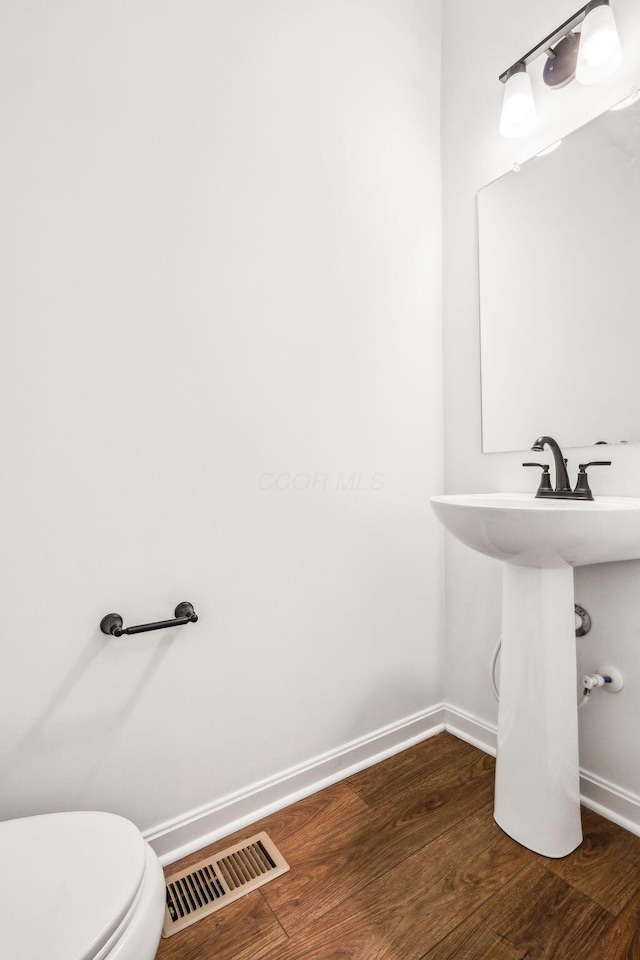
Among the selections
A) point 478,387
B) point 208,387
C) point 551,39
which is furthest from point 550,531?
point 551,39

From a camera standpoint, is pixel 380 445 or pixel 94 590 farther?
pixel 380 445

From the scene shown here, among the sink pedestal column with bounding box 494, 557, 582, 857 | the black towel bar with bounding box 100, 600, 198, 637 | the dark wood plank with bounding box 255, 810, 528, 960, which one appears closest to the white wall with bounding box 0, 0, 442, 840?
the black towel bar with bounding box 100, 600, 198, 637

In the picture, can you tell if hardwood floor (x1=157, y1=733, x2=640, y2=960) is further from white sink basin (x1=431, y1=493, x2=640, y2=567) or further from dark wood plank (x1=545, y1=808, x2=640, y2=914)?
white sink basin (x1=431, y1=493, x2=640, y2=567)

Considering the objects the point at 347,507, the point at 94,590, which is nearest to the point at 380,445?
the point at 347,507

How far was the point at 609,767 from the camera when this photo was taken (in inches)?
52.2

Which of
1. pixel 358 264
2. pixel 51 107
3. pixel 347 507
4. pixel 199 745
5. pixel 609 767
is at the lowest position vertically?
pixel 609 767

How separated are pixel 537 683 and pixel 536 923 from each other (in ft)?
1.56

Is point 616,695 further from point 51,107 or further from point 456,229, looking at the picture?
point 51,107

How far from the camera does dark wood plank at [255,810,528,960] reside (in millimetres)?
984

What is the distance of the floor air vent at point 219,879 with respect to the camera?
3.51ft

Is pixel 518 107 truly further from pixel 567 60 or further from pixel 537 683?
pixel 537 683

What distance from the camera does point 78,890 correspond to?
72 centimetres

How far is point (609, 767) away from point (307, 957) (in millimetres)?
909

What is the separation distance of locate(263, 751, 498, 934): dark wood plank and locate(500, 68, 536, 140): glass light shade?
201 centimetres
